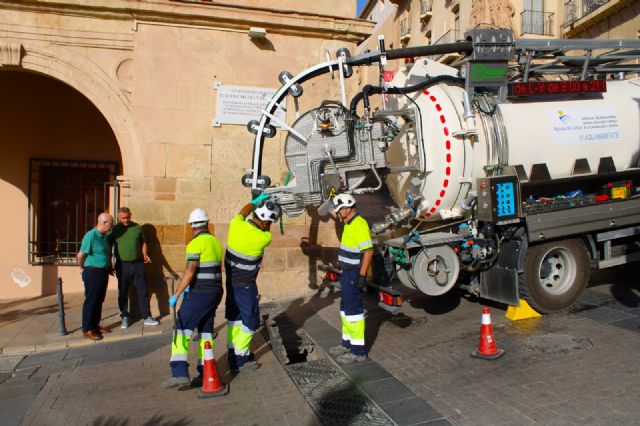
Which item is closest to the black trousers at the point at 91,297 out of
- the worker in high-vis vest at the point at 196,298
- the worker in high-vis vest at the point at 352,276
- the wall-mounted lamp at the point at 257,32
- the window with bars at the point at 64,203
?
the worker in high-vis vest at the point at 196,298

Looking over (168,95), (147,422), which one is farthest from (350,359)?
(168,95)

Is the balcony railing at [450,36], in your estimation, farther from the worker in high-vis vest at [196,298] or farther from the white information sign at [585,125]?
the worker in high-vis vest at [196,298]

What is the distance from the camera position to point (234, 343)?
4.86 metres

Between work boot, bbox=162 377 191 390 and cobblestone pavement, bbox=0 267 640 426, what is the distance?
0.06 metres

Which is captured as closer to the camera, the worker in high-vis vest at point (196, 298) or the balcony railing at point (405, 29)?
the worker in high-vis vest at point (196, 298)

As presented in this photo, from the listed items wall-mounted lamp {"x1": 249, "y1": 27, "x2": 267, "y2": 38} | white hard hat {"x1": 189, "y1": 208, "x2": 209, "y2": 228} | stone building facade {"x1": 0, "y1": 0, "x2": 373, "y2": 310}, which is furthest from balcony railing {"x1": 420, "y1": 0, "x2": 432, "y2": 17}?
white hard hat {"x1": 189, "y1": 208, "x2": 209, "y2": 228}

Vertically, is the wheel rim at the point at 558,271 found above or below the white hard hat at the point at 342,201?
below

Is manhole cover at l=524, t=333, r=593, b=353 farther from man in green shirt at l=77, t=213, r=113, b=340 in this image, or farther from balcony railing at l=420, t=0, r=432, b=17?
balcony railing at l=420, t=0, r=432, b=17

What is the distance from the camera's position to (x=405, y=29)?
34688 millimetres

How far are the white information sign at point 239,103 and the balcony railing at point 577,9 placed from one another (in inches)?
680

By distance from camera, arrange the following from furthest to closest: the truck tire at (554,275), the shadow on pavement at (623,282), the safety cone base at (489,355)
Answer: the shadow on pavement at (623,282) < the truck tire at (554,275) < the safety cone base at (489,355)

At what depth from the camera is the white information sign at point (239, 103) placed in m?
7.42

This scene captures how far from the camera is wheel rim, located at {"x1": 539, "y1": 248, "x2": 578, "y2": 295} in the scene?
6.12m

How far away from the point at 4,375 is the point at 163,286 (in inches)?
91.3
